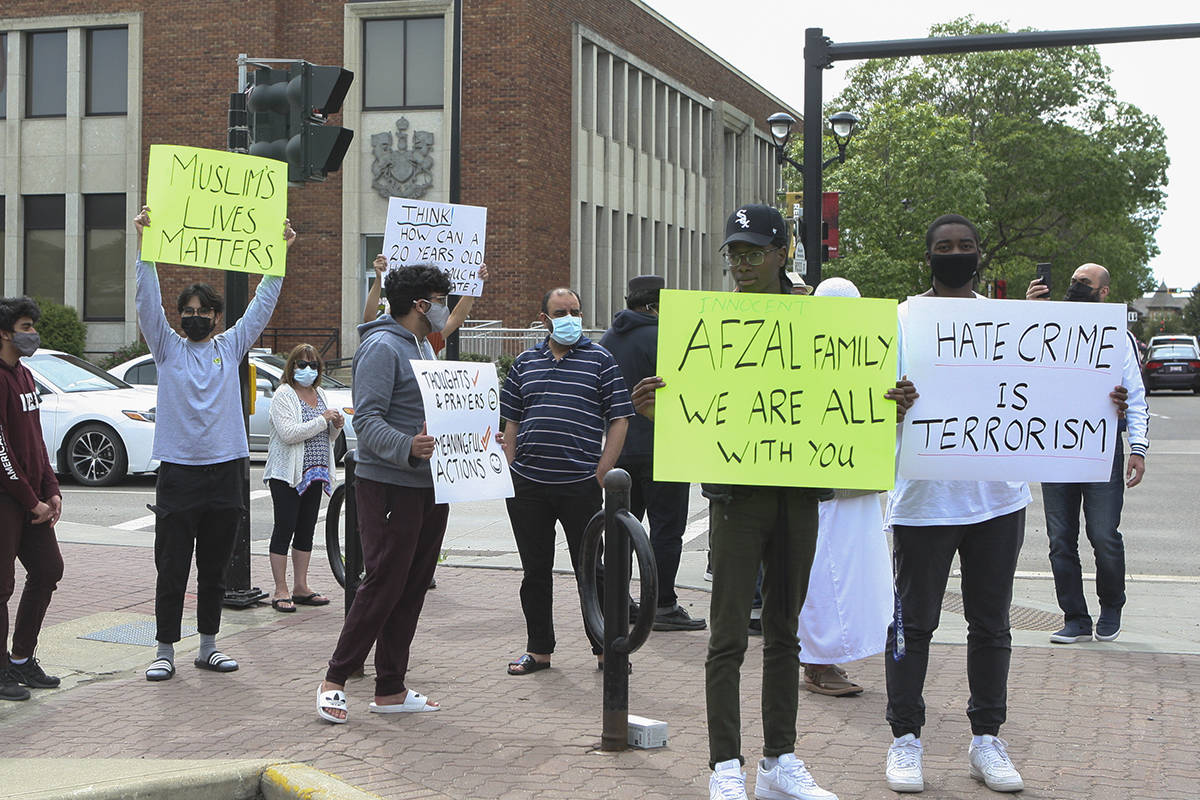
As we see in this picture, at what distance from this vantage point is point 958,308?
5152mm

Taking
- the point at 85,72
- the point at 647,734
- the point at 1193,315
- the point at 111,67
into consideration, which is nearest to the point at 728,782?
the point at 647,734

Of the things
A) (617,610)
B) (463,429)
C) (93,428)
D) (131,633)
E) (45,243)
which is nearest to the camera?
(617,610)

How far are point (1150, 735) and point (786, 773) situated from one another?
1.98m

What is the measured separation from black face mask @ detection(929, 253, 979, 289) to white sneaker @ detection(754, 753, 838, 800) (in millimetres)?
1891

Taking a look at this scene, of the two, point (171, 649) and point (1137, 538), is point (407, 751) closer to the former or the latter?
point (171, 649)

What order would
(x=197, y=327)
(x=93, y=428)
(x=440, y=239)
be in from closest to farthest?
(x=197, y=327) → (x=440, y=239) → (x=93, y=428)

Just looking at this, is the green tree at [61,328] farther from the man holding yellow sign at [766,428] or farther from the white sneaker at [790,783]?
the white sneaker at [790,783]

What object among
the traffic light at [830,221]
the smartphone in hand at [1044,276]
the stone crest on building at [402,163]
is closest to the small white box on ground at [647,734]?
the smartphone in hand at [1044,276]

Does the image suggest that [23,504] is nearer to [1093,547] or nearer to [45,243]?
[1093,547]

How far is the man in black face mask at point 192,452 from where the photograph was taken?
700cm

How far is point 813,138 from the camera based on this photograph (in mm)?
14477

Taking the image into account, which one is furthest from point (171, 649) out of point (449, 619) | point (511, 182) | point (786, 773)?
point (511, 182)

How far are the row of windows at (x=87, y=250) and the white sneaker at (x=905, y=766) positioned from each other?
3170cm

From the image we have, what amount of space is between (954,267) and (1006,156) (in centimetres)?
5591
